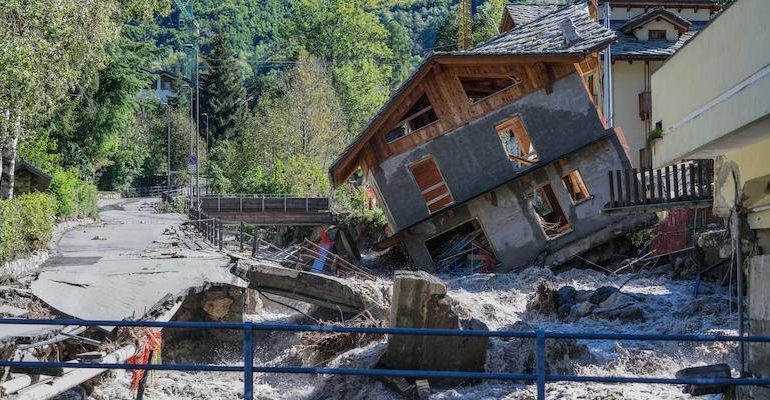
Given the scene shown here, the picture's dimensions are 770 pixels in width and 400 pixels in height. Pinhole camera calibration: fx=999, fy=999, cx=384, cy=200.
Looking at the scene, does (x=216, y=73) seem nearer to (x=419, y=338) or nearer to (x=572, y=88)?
(x=572, y=88)

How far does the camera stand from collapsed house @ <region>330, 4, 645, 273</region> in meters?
31.0

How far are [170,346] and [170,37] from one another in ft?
542

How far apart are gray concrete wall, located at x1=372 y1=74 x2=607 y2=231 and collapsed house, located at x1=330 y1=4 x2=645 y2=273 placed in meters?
0.03

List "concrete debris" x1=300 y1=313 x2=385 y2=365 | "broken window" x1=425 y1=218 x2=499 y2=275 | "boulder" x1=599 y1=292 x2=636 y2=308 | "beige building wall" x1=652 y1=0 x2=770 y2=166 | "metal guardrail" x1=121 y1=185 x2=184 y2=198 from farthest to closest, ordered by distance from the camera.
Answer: "metal guardrail" x1=121 y1=185 x2=184 y2=198 → "broken window" x1=425 y1=218 x2=499 y2=275 → "boulder" x1=599 y1=292 x2=636 y2=308 → "concrete debris" x1=300 y1=313 x2=385 y2=365 → "beige building wall" x1=652 y1=0 x2=770 y2=166

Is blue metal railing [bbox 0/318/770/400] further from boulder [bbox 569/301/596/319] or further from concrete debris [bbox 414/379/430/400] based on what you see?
boulder [bbox 569/301/596/319]

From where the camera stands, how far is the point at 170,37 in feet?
586

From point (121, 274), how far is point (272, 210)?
1211 inches

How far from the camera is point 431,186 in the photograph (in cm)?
3647

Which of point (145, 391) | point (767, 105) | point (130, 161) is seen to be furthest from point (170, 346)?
point (130, 161)

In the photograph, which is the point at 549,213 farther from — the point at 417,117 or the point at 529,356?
the point at 529,356

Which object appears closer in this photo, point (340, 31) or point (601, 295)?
point (601, 295)

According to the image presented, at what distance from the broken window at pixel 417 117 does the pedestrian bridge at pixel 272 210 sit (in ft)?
48.3

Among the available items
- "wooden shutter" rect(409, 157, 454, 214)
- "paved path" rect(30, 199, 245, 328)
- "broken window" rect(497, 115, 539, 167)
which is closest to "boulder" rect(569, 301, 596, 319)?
"paved path" rect(30, 199, 245, 328)

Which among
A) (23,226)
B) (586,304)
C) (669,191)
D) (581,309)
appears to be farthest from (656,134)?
(23,226)
